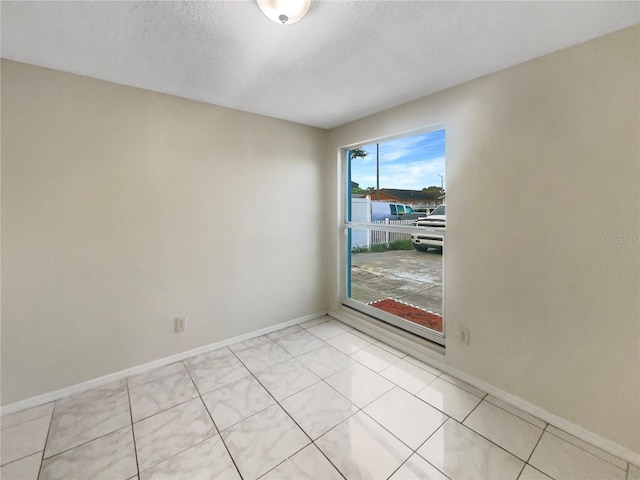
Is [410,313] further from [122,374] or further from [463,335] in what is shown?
[122,374]

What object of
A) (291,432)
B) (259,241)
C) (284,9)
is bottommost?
(291,432)

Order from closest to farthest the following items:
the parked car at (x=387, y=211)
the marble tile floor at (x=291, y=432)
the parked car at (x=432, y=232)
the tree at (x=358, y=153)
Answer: the marble tile floor at (x=291, y=432)
the parked car at (x=432, y=232)
the parked car at (x=387, y=211)
the tree at (x=358, y=153)

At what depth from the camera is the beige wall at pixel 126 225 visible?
1854 millimetres

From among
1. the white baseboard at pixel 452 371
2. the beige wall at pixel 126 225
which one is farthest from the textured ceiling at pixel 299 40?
the white baseboard at pixel 452 371

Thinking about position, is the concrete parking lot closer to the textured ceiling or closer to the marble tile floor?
the marble tile floor

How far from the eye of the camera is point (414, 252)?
2.75 meters

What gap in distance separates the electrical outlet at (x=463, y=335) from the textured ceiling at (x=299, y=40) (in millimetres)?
1974

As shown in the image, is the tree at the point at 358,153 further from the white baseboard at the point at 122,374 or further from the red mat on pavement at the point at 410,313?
the white baseboard at the point at 122,374

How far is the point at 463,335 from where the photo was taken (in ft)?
7.18

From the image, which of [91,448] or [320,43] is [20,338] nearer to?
[91,448]

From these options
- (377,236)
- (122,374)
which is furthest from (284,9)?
(122,374)

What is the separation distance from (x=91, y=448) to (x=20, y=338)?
97 centimetres

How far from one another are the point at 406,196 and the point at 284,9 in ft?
6.39

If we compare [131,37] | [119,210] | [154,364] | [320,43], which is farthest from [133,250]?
[320,43]
